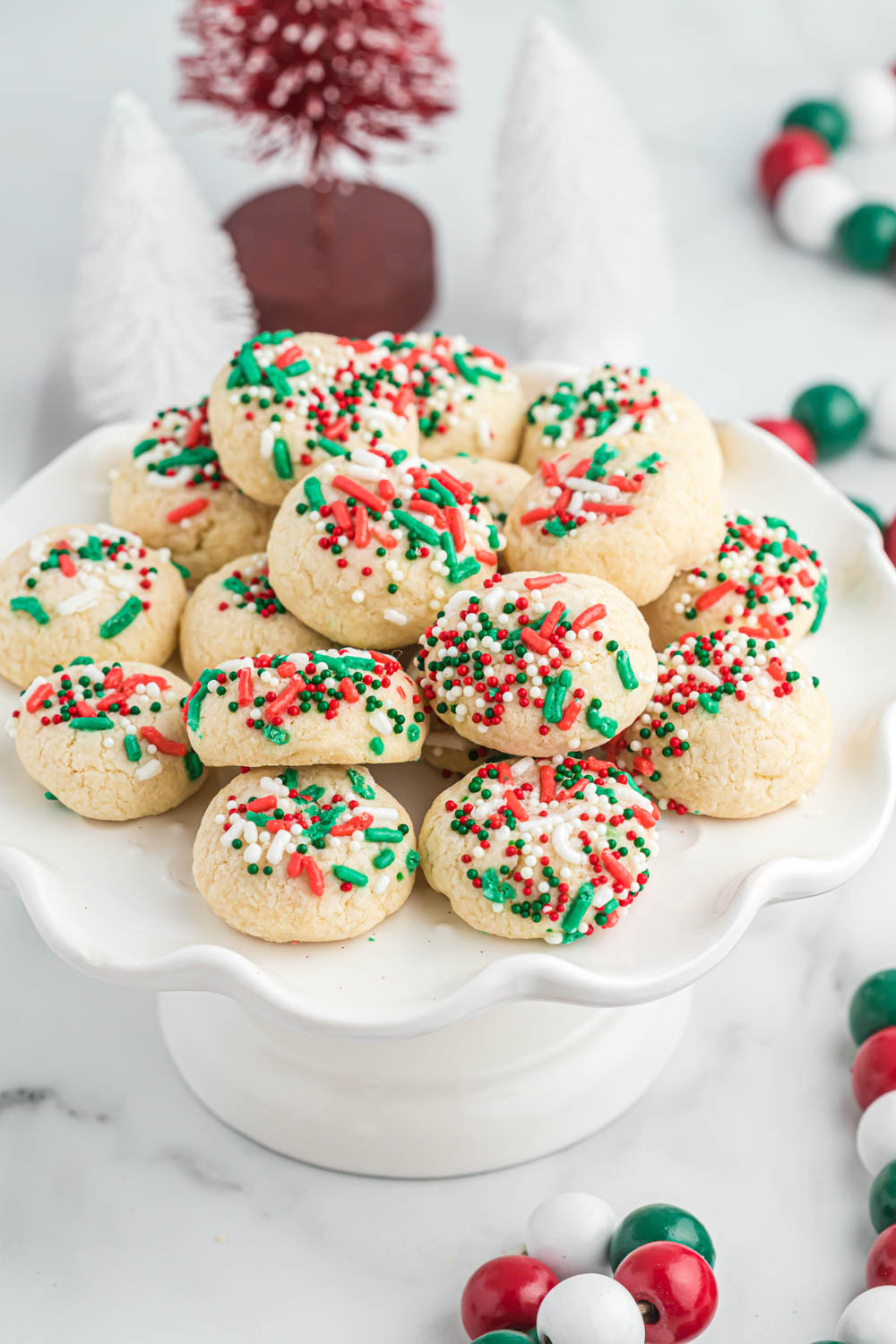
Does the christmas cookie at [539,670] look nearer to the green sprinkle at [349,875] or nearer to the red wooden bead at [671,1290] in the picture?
the green sprinkle at [349,875]

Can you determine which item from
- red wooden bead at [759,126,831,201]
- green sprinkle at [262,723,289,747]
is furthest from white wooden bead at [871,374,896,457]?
green sprinkle at [262,723,289,747]

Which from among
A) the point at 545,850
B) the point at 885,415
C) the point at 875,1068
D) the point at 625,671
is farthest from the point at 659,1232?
the point at 885,415

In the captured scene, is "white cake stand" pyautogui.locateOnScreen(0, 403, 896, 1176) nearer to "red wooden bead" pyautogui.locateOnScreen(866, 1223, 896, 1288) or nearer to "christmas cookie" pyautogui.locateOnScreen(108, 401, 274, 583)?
"christmas cookie" pyautogui.locateOnScreen(108, 401, 274, 583)

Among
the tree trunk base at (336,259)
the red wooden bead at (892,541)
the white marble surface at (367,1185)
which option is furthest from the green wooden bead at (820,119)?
the red wooden bead at (892,541)

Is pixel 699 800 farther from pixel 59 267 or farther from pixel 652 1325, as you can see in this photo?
pixel 59 267

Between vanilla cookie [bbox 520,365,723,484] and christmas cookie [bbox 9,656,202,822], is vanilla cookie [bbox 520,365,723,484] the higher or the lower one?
the higher one
